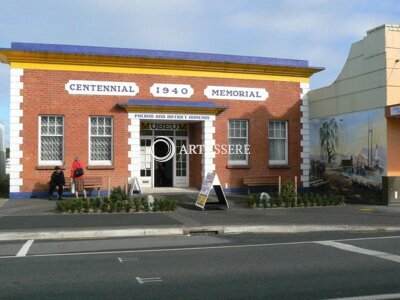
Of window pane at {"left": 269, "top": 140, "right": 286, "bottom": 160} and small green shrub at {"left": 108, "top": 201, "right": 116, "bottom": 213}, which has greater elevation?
window pane at {"left": 269, "top": 140, "right": 286, "bottom": 160}

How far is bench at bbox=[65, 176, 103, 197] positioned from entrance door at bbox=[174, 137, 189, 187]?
12.8 feet

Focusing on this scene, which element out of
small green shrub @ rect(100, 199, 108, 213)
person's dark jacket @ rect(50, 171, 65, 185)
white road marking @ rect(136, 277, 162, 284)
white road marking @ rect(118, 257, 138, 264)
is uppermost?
person's dark jacket @ rect(50, 171, 65, 185)

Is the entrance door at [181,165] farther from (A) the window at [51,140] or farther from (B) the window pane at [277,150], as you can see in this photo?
(A) the window at [51,140]

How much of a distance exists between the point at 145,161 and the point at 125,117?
2557mm

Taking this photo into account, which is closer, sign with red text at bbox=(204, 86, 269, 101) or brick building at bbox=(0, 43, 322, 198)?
brick building at bbox=(0, 43, 322, 198)

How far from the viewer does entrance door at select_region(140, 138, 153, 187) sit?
2178cm

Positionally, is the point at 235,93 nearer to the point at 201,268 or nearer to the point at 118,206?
the point at 118,206

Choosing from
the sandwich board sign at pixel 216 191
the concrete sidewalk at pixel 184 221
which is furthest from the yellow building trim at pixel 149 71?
the sandwich board sign at pixel 216 191

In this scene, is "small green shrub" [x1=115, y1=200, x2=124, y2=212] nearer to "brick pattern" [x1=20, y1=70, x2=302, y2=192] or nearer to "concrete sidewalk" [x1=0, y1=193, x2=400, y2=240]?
"concrete sidewalk" [x1=0, y1=193, x2=400, y2=240]

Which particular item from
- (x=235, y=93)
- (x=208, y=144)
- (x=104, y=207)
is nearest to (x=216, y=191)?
(x=104, y=207)

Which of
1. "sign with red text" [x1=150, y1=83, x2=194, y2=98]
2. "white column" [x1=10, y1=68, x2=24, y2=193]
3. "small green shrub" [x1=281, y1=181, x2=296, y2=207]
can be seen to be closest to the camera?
"small green shrub" [x1=281, y1=181, x2=296, y2=207]

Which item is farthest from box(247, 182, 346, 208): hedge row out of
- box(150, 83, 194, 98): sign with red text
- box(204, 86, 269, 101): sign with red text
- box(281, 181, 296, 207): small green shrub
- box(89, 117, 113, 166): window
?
box(89, 117, 113, 166): window

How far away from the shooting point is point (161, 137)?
2203 cm

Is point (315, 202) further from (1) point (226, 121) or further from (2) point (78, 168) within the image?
(2) point (78, 168)
